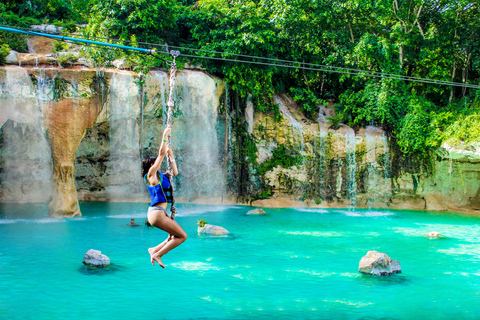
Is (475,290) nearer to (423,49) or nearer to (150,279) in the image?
(150,279)

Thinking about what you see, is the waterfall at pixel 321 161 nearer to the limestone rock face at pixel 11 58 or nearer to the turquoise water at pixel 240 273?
the turquoise water at pixel 240 273

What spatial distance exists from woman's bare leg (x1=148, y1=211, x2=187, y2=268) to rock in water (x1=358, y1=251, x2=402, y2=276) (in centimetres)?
500

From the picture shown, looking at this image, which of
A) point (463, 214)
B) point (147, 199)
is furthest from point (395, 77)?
point (147, 199)

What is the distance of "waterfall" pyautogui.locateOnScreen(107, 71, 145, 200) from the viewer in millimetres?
17703

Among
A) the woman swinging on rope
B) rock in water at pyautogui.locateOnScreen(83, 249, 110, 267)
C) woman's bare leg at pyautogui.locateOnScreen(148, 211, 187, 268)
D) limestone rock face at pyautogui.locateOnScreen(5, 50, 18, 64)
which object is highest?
limestone rock face at pyautogui.locateOnScreen(5, 50, 18, 64)

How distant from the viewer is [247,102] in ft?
66.5

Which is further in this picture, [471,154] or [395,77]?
[395,77]

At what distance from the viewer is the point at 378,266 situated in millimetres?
9820

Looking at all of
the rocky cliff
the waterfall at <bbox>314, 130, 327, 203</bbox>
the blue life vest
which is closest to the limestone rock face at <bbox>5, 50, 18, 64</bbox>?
the rocky cliff

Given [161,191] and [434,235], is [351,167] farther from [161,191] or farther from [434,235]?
[161,191]

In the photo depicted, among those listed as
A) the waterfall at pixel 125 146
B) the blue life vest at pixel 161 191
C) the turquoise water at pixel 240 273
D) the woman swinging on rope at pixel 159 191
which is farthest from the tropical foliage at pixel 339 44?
the blue life vest at pixel 161 191

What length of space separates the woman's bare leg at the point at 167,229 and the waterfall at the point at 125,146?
11.9 meters

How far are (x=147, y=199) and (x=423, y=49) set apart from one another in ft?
48.9

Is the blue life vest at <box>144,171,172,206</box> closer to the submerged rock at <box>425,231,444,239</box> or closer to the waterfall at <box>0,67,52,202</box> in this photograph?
the submerged rock at <box>425,231,444,239</box>
